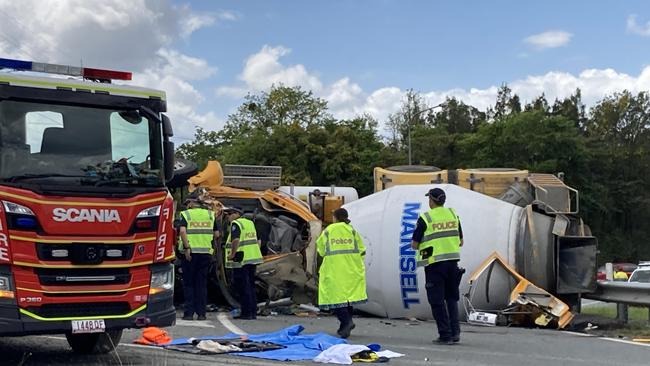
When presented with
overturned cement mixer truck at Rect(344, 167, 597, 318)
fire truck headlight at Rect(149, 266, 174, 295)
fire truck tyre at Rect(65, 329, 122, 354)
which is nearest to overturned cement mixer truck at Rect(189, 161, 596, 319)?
overturned cement mixer truck at Rect(344, 167, 597, 318)

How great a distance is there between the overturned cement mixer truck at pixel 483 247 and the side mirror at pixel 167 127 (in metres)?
5.05

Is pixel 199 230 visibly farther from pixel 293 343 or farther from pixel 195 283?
pixel 293 343

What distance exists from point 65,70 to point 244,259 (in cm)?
514

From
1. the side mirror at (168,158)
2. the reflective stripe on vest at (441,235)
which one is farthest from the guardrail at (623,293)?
Answer: the side mirror at (168,158)

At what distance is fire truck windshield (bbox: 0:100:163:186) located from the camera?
675 centimetres

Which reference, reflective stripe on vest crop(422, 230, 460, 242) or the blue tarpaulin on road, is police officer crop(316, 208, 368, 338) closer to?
the blue tarpaulin on road

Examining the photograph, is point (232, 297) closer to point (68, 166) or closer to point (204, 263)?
point (204, 263)

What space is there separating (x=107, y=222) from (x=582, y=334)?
6.60 m

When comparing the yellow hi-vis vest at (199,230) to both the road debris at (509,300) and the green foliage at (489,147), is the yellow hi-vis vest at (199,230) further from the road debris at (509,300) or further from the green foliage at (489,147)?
the green foliage at (489,147)

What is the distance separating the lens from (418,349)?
28.4 ft

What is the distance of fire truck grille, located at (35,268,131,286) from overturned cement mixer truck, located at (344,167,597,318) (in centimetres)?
547

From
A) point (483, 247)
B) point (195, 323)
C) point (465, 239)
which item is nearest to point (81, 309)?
point (195, 323)

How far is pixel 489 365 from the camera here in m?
7.58

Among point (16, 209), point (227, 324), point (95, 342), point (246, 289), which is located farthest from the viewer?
point (246, 289)
